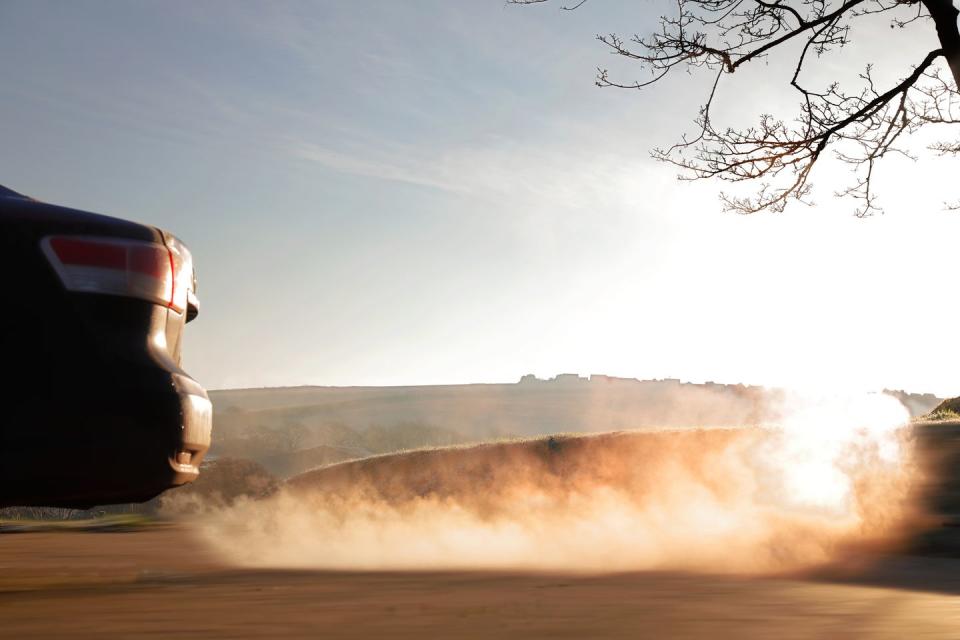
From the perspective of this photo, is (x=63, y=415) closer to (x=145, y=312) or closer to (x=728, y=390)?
(x=145, y=312)

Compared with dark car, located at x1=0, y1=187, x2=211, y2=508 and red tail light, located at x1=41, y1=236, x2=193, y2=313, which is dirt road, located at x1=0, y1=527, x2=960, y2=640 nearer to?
dark car, located at x1=0, y1=187, x2=211, y2=508

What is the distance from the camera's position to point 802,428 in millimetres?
11617

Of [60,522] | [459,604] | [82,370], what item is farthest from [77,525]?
[82,370]

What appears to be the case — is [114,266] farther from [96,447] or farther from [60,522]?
[60,522]

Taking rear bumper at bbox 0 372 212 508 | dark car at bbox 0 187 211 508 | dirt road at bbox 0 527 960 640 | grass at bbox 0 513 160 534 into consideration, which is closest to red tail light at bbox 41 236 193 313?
dark car at bbox 0 187 211 508

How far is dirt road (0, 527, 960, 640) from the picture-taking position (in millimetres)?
4133

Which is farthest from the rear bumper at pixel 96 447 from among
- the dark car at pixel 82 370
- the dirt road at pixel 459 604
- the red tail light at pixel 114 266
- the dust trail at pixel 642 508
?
the dust trail at pixel 642 508

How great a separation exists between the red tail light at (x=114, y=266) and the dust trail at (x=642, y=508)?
3.52 metres

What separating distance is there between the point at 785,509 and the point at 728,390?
1023 centimetres

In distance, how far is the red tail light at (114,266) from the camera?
4.32 m

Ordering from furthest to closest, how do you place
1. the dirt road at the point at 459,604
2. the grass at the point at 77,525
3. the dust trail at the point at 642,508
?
the grass at the point at 77,525
the dust trail at the point at 642,508
the dirt road at the point at 459,604

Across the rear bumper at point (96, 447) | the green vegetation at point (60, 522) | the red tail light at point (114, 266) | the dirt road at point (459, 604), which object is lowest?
the green vegetation at point (60, 522)

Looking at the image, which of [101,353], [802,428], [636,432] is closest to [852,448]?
[802,428]

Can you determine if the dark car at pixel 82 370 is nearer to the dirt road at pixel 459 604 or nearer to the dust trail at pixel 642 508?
the dirt road at pixel 459 604
